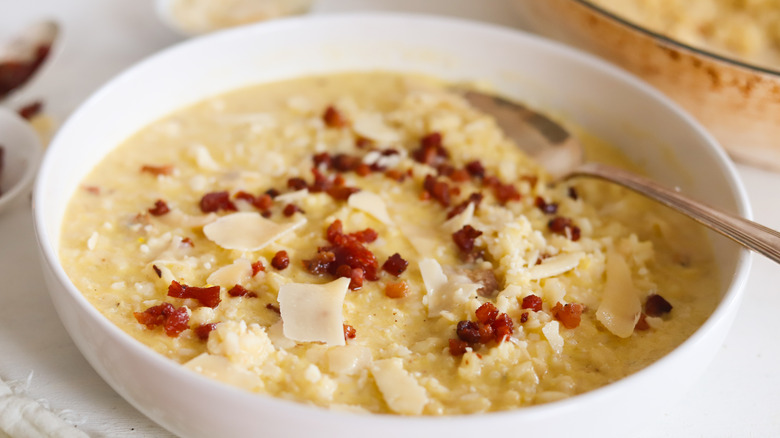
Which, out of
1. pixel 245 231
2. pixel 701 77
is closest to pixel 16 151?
pixel 245 231

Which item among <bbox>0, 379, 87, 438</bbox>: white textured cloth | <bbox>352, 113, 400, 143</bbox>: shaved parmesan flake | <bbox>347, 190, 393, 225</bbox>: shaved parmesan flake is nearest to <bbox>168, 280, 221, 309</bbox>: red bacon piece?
<bbox>0, 379, 87, 438</bbox>: white textured cloth

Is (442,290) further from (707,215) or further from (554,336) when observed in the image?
(707,215)

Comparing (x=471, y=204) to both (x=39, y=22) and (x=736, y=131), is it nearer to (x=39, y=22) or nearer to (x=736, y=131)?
Result: (x=736, y=131)

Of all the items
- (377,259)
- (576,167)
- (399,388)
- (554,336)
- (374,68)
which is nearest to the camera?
(399,388)

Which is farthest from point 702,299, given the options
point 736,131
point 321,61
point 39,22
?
point 39,22

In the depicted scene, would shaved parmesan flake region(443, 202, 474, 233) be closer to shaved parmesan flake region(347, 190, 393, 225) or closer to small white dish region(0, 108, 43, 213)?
shaved parmesan flake region(347, 190, 393, 225)

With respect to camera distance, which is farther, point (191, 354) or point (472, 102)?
point (472, 102)
